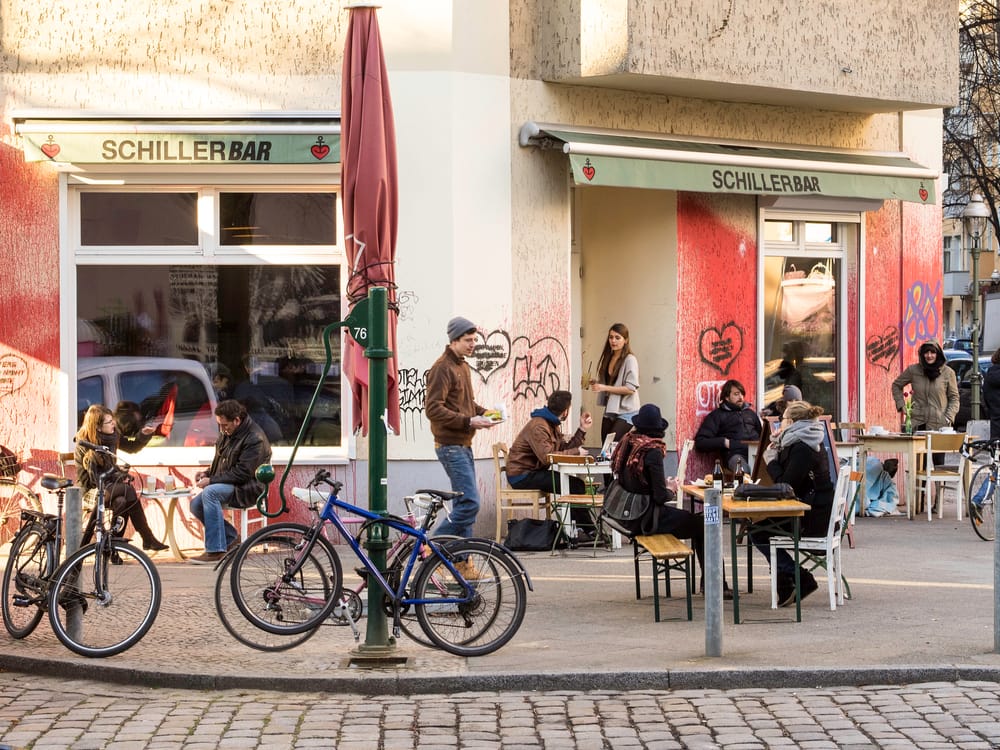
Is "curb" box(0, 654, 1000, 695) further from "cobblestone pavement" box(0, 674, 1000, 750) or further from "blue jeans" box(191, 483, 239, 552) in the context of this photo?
"blue jeans" box(191, 483, 239, 552)

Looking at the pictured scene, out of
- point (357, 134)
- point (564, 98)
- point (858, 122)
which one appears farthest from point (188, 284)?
point (858, 122)

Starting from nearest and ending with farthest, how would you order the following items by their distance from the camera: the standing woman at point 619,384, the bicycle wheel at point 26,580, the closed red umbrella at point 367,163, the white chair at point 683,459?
the bicycle wheel at point 26,580, the closed red umbrella at point 367,163, the white chair at point 683,459, the standing woman at point 619,384

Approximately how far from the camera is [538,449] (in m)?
12.9

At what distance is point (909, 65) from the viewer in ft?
49.6

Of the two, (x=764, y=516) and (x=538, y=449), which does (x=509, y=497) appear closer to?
(x=538, y=449)

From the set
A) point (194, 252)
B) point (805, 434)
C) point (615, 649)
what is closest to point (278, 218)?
point (194, 252)

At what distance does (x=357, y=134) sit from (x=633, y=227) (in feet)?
16.2

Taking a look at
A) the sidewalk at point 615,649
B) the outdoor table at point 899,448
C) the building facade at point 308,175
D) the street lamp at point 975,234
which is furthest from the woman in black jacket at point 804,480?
the street lamp at point 975,234

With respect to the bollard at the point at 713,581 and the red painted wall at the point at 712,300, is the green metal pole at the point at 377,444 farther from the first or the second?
the red painted wall at the point at 712,300

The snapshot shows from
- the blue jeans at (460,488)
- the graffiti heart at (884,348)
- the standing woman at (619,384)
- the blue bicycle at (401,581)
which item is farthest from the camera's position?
the graffiti heart at (884,348)

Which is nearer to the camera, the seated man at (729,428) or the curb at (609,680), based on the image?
the curb at (609,680)

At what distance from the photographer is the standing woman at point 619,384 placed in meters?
14.4

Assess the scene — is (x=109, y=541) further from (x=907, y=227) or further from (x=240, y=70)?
(x=907, y=227)

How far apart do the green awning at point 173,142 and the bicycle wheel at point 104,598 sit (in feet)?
16.7
